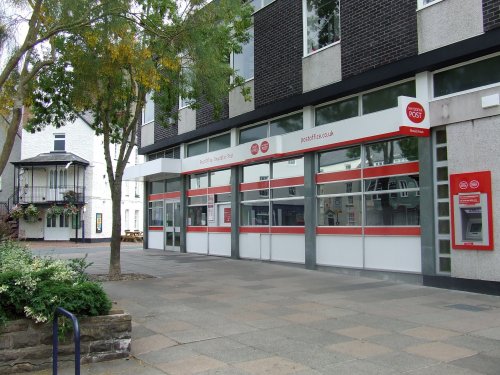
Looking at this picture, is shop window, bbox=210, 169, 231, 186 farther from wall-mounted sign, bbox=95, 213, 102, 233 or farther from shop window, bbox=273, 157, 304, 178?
wall-mounted sign, bbox=95, 213, 102, 233

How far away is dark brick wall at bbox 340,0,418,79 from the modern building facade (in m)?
0.03

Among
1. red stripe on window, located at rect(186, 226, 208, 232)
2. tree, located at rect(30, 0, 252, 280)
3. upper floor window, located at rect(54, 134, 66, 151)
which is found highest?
upper floor window, located at rect(54, 134, 66, 151)

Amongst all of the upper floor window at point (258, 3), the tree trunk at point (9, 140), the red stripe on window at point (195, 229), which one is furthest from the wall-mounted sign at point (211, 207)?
the tree trunk at point (9, 140)

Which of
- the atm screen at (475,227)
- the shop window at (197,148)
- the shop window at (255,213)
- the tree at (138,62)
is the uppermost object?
the tree at (138,62)

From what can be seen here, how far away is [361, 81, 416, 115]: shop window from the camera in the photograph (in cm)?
1148

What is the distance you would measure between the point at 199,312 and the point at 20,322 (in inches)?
130

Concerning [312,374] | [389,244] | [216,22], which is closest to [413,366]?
[312,374]

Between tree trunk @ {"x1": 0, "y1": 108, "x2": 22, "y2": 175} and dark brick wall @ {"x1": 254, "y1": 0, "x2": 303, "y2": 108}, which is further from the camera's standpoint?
dark brick wall @ {"x1": 254, "y1": 0, "x2": 303, "y2": 108}

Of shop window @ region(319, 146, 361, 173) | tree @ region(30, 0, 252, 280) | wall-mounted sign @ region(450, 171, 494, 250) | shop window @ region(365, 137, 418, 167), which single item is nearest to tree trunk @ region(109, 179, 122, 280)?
tree @ region(30, 0, 252, 280)

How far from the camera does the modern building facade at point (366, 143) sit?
9836 millimetres

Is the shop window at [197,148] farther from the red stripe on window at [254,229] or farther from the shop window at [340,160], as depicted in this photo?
the shop window at [340,160]

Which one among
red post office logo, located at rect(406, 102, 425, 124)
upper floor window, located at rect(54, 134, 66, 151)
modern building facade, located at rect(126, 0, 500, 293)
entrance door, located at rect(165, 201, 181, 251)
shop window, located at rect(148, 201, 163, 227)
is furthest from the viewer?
upper floor window, located at rect(54, 134, 66, 151)

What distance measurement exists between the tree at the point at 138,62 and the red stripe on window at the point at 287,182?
129 inches

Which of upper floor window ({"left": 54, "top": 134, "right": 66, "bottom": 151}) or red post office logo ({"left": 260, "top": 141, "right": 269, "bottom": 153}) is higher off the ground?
upper floor window ({"left": 54, "top": 134, "right": 66, "bottom": 151})
